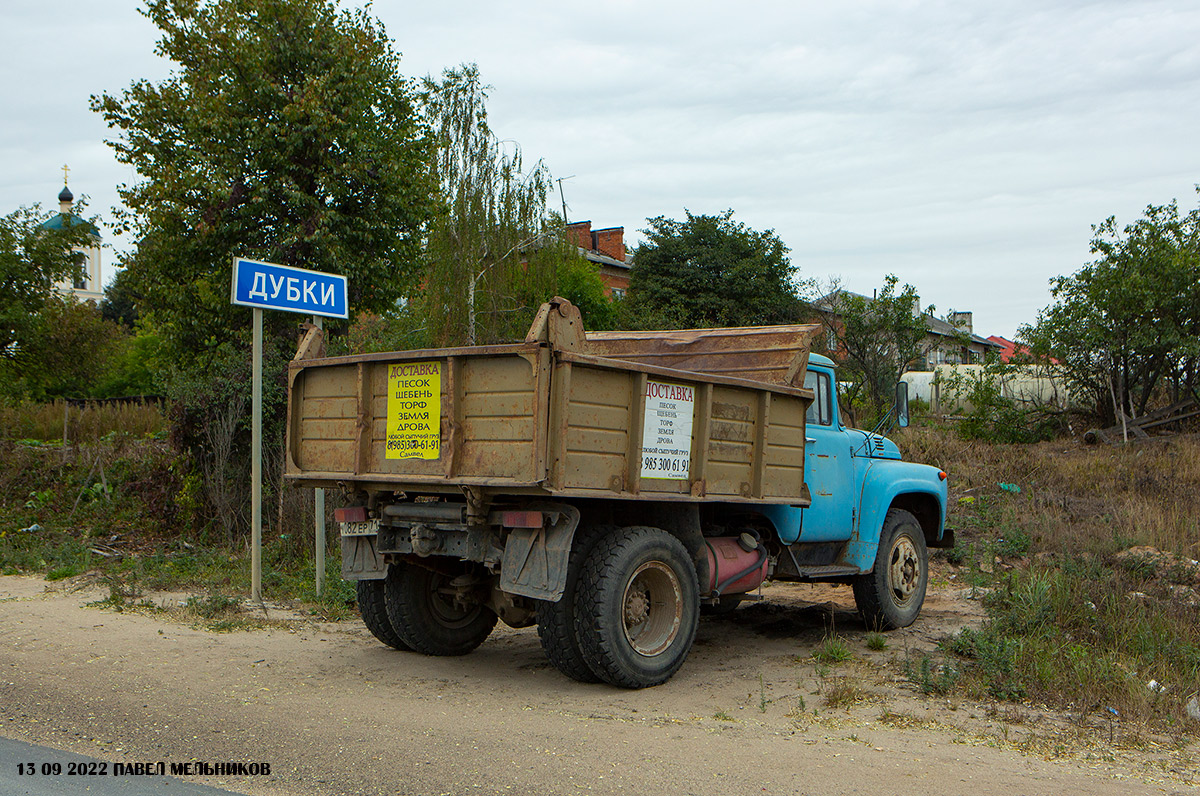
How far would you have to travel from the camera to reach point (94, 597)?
9.48 meters

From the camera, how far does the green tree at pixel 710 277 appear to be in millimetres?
37688

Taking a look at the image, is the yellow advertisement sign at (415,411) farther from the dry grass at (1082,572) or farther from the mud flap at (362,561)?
the dry grass at (1082,572)

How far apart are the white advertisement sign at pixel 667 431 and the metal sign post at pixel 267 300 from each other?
12.9 ft

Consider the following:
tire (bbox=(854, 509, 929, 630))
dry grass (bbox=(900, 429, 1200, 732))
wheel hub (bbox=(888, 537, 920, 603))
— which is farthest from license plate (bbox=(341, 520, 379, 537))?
wheel hub (bbox=(888, 537, 920, 603))

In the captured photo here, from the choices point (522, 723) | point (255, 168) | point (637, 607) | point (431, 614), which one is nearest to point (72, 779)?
point (522, 723)

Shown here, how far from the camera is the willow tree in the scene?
27.8m

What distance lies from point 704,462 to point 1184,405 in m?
19.9

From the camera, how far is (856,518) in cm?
826

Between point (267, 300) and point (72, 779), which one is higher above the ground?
point (267, 300)

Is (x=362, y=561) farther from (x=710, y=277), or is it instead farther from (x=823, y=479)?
(x=710, y=277)

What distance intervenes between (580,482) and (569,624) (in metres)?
0.98

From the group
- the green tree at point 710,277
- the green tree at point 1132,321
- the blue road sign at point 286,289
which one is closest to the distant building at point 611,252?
the green tree at point 710,277

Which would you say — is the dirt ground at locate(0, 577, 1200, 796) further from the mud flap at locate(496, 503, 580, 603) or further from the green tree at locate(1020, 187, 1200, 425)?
the green tree at locate(1020, 187, 1200, 425)

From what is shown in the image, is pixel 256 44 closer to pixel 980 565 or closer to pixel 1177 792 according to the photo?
pixel 980 565
